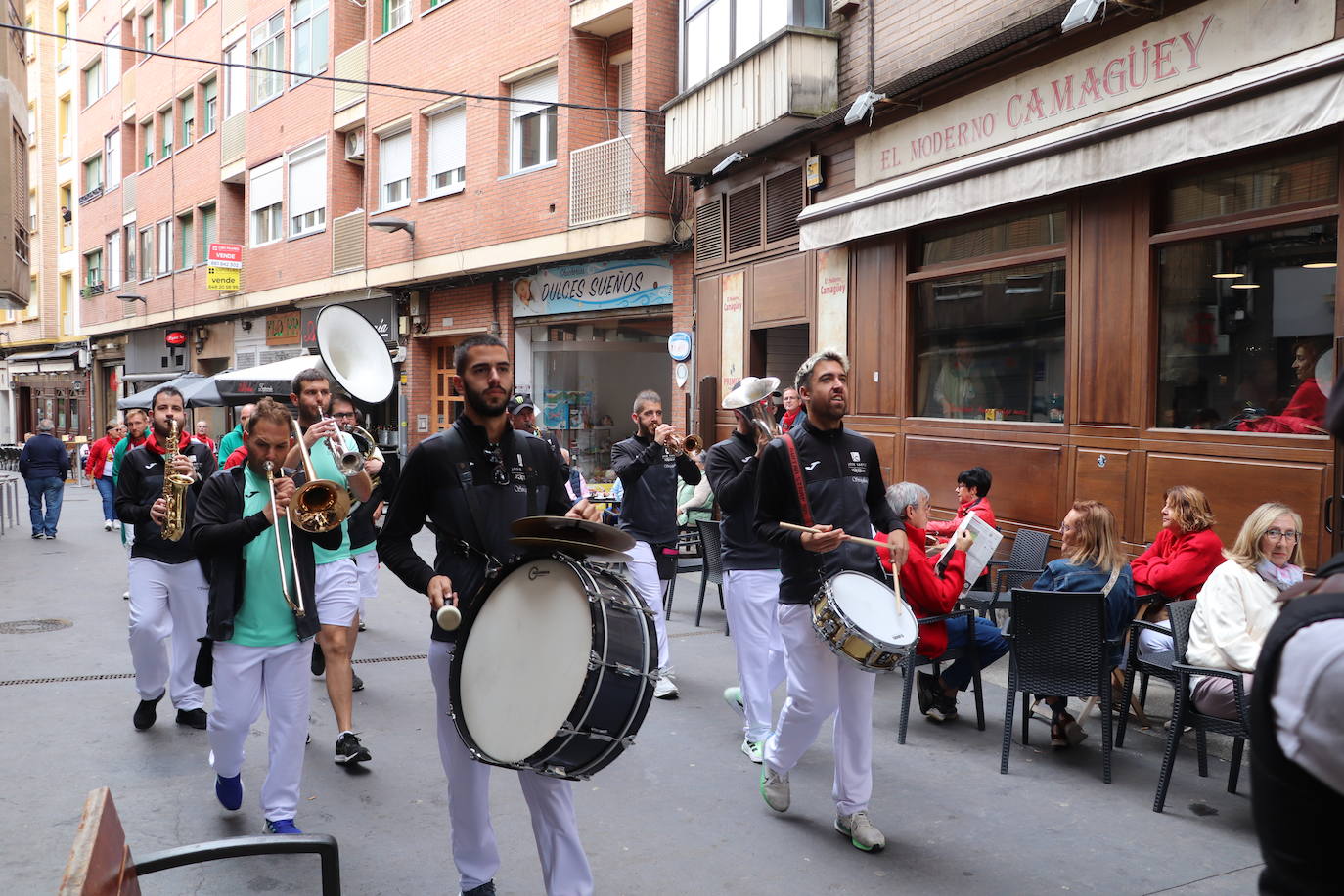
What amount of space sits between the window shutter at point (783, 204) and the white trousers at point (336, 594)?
322 inches

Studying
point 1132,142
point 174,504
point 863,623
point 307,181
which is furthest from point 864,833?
point 307,181

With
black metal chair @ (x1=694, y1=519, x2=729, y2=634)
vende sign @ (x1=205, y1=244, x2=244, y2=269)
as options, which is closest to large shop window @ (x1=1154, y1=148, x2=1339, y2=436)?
black metal chair @ (x1=694, y1=519, x2=729, y2=634)

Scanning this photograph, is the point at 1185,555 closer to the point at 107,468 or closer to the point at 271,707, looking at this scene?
the point at 271,707

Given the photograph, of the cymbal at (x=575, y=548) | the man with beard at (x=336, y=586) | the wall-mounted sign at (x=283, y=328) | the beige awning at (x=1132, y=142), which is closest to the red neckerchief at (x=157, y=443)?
the man with beard at (x=336, y=586)

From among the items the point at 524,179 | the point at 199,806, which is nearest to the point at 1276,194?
the point at 199,806

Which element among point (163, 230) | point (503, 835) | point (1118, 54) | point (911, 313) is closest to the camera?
point (503, 835)

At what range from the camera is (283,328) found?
26484 millimetres

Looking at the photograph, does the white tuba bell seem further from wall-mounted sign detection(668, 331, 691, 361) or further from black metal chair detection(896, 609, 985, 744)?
wall-mounted sign detection(668, 331, 691, 361)

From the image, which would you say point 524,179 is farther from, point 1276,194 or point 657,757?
point 657,757

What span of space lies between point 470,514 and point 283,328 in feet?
80.8

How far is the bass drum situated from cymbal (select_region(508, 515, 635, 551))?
0.26 ft

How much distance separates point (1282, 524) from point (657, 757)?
10.7 ft

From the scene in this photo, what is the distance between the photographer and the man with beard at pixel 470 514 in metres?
3.63

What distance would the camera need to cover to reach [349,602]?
Result: 5.68 metres
